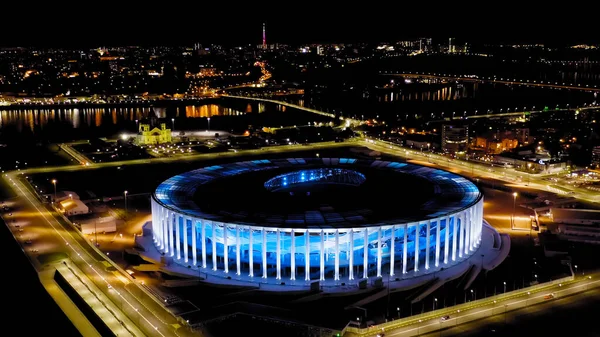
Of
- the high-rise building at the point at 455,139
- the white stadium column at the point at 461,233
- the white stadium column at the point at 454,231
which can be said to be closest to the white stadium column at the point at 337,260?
the white stadium column at the point at 454,231

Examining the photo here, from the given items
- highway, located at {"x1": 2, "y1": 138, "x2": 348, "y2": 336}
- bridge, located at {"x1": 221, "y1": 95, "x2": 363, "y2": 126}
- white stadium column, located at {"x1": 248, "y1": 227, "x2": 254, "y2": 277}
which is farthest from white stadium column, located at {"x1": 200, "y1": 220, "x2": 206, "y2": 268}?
bridge, located at {"x1": 221, "y1": 95, "x2": 363, "y2": 126}

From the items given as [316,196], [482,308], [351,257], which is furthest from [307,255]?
[482,308]

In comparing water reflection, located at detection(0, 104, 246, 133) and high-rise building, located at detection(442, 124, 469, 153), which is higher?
high-rise building, located at detection(442, 124, 469, 153)

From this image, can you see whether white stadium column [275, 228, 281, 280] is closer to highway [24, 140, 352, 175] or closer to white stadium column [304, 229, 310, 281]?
white stadium column [304, 229, 310, 281]

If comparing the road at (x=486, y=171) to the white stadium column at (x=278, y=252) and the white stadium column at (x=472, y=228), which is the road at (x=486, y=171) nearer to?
the white stadium column at (x=472, y=228)

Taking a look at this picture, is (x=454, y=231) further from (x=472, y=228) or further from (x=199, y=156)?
(x=199, y=156)

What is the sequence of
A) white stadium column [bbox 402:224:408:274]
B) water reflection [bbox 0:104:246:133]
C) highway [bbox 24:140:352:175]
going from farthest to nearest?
1. water reflection [bbox 0:104:246:133]
2. highway [bbox 24:140:352:175]
3. white stadium column [bbox 402:224:408:274]
